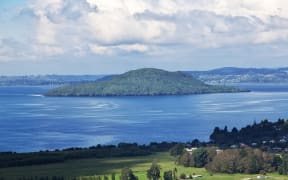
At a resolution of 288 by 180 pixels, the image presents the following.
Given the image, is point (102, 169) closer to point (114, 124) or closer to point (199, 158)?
point (199, 158)

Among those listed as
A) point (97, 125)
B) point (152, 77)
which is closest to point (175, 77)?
point (152, 77)

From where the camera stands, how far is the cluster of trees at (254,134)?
166ft

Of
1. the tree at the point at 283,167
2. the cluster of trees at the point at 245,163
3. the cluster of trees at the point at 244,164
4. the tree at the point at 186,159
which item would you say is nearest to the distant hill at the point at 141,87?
the tree at the point at 186,159

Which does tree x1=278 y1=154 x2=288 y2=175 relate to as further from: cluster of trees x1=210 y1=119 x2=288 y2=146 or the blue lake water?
the blue lake water

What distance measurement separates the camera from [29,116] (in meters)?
80.4

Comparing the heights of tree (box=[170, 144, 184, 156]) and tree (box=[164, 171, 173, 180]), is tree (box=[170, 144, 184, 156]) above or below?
above

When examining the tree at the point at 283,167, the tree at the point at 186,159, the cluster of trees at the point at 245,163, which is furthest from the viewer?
the tree at the point at 186,159

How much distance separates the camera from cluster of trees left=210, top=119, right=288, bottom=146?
166 ft

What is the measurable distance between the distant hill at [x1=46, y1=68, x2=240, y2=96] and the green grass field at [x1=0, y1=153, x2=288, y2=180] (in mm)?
96332

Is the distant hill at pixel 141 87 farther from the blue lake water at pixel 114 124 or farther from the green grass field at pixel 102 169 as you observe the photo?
the green grass field at pixel 102 169

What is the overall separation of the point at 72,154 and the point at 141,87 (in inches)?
4045

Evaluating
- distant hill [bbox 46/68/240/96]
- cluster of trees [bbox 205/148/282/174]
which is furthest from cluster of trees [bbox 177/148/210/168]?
distant hill [bbox 46/68/240/96]

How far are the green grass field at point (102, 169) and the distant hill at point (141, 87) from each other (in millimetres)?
96332

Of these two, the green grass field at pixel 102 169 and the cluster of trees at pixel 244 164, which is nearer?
the green grass field at pixel 102 169
